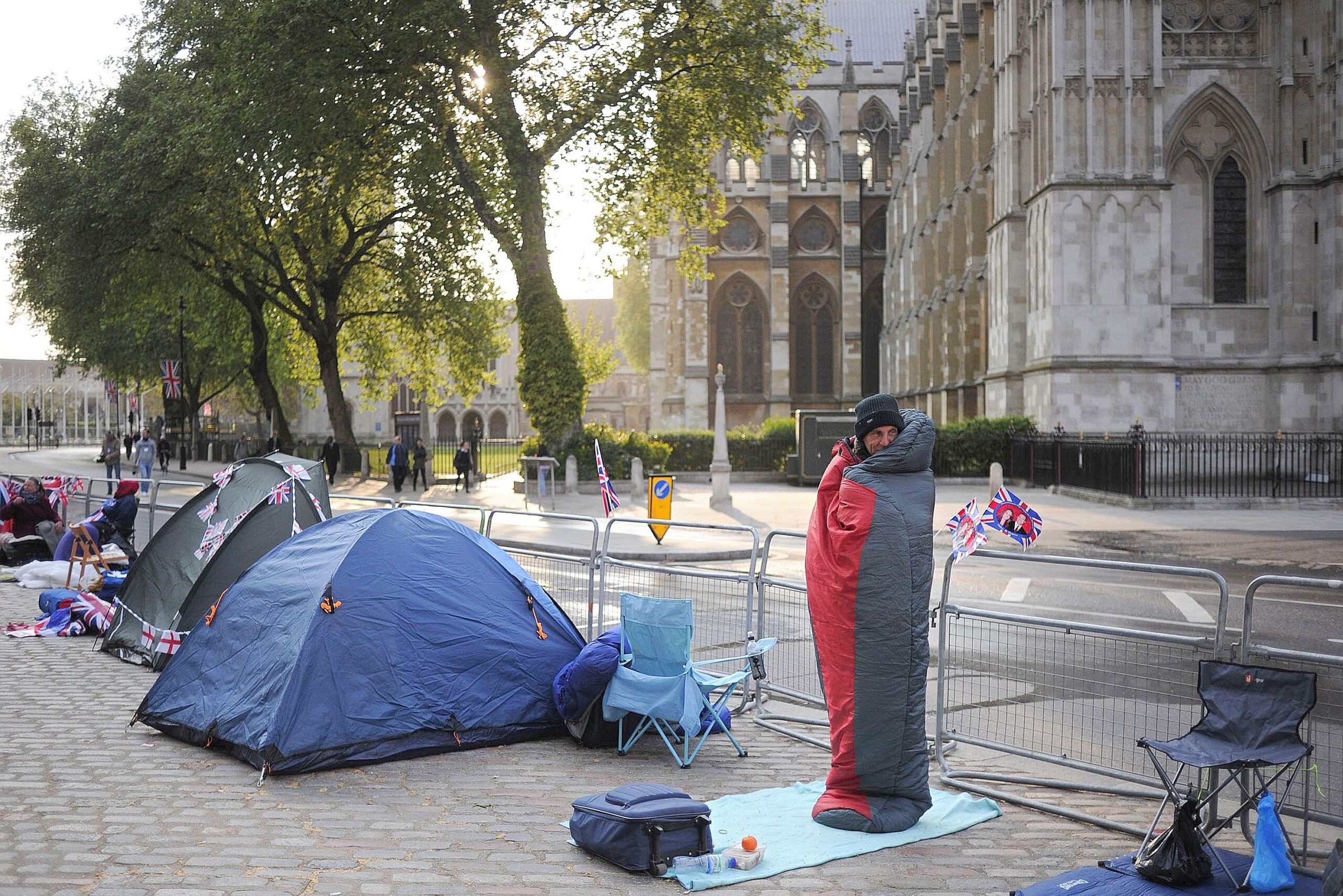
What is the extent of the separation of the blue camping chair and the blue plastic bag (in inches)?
120

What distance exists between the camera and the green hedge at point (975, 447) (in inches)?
1298

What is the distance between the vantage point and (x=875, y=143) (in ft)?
221

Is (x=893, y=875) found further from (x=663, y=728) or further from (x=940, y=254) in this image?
(x=940, y=254)

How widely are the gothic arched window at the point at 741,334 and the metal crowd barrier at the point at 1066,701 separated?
2062 inches

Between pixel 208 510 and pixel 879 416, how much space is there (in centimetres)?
730

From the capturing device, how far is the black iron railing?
2594cm

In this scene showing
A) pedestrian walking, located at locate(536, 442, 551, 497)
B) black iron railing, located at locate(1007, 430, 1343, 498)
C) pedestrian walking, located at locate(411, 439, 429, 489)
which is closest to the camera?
black iron railing, located at locate(1007, 430, 1343, 498)

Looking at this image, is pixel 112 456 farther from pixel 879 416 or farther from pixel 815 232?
pixel 879 416

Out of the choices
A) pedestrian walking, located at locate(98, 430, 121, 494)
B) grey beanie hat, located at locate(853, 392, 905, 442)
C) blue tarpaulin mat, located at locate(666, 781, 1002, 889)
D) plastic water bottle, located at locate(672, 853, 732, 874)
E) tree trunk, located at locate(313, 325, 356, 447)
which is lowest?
blue tarpaulin mat, located at locate(666, 781, 1002, 889)

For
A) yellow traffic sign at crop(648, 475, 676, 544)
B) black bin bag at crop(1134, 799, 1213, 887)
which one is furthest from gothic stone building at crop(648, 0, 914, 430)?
black bin bag at crop(1134, 799, 1213, 887)

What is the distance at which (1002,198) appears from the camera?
3619 cm

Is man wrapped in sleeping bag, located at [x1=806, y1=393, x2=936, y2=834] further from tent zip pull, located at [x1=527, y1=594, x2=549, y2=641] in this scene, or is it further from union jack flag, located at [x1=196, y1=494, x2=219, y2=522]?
union jack flag, located at [x1=196, y1=494, x2=219, y2=522]

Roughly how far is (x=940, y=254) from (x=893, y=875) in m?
45.8

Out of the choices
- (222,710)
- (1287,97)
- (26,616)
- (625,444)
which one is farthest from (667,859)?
(1287,97)
